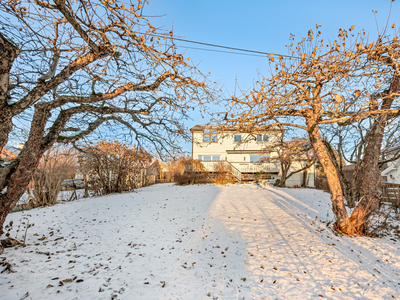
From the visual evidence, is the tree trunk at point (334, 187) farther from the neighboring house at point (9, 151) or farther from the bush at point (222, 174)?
the bush at point (222, 174)

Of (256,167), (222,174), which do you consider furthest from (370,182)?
(256,167)

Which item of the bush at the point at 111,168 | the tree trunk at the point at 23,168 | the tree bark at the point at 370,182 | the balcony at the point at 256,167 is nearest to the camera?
the tree trunk at the point at 23,168

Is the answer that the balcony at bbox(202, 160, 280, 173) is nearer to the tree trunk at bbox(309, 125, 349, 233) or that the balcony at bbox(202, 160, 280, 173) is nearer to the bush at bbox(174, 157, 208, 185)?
the bush at bbox(174, 157, 208, 185)

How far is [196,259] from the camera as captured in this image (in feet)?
16.1

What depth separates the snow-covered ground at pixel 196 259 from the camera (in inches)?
141

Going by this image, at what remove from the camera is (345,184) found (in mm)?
10727

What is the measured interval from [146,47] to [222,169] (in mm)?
14670

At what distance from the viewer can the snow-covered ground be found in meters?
3.58

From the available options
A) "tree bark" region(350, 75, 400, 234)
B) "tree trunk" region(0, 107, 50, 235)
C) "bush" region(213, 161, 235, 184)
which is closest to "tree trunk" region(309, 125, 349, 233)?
"tree bark" region(350, 75, 400, 234)

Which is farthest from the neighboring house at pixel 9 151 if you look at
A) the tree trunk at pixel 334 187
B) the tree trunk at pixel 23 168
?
the tree trunk at pixel 334 187

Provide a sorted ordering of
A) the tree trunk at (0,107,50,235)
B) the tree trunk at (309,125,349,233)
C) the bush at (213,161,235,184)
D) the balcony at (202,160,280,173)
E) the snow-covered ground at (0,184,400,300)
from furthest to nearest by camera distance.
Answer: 1. the balcony at (202,160,280,173)
2. the bush at (213,161,235,184)
3. the tree trunk at (309,125,349,233)
4. the tree trunk at (0,107,50,235)
5. the snow-covered ground at (0,184,400,300)

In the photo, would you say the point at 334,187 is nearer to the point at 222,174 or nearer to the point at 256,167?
Answer: the point at 222,174

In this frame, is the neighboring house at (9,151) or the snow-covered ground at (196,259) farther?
the neighboring house at (9,151)

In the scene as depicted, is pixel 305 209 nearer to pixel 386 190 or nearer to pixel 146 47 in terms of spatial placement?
pixel 386 190
